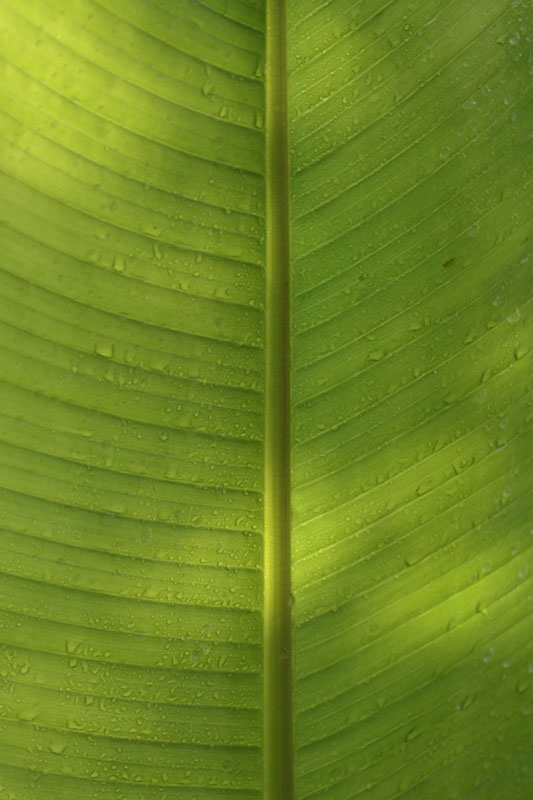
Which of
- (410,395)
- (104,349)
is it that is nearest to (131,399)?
(104,349)

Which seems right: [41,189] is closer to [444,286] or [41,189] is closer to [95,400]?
[95,400]

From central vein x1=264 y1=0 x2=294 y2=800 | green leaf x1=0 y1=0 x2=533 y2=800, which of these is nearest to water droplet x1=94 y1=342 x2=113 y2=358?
green leaf x1=0 y1=0 x2=533 y2=800

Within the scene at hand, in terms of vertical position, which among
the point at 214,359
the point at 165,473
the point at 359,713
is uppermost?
the point at 214,359

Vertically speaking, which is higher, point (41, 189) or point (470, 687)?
point (41, 189)

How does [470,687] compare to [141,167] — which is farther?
[470,687]

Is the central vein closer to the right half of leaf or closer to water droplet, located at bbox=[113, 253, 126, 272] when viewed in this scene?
the right half of leaf

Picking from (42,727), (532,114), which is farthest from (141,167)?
(42,727)

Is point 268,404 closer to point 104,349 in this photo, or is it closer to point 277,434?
point 277,434

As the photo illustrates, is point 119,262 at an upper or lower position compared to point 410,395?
upper
